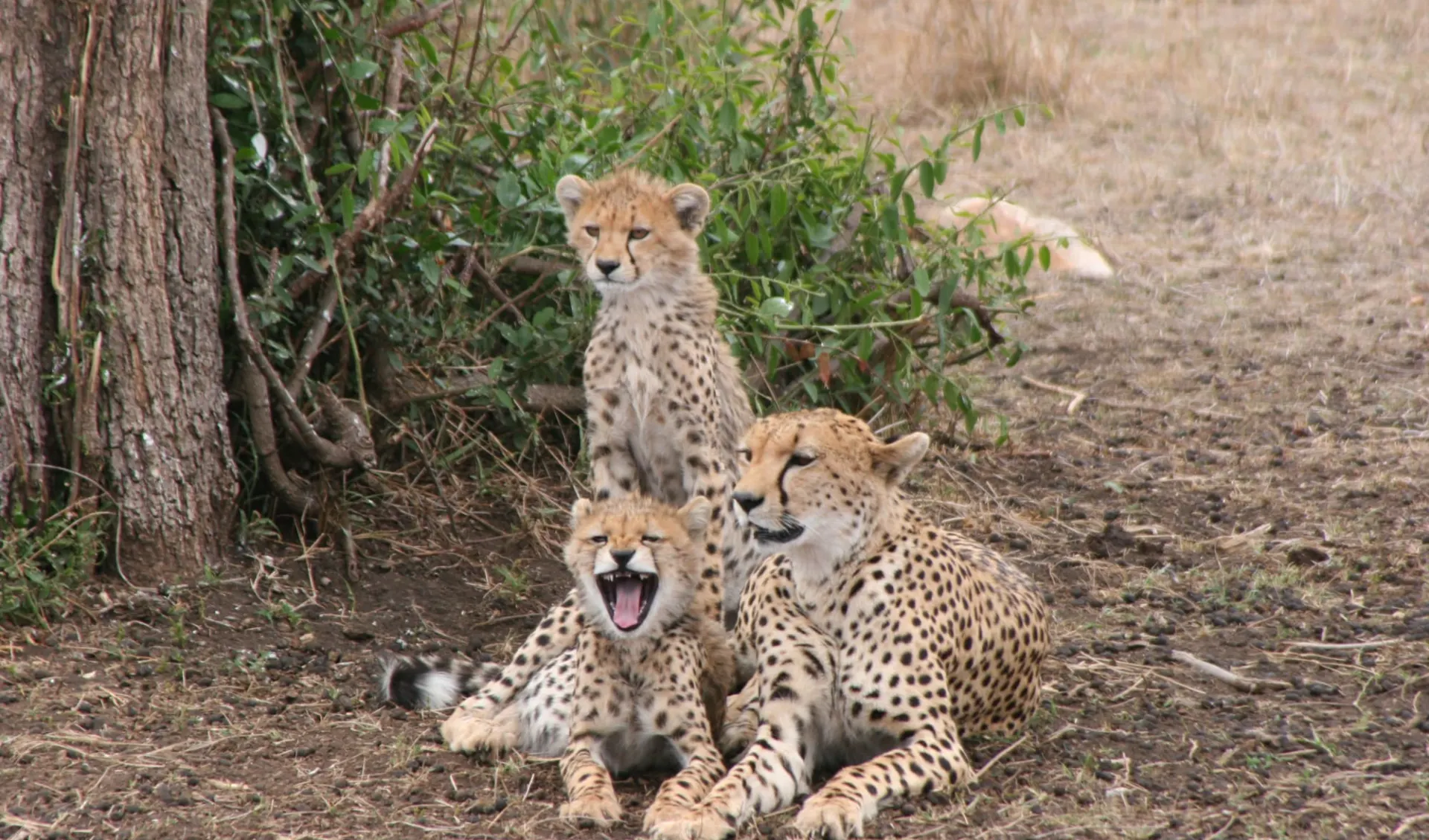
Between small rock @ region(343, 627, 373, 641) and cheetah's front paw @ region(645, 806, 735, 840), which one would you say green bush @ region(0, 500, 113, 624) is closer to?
small rock @ region(343, 627, 373, 641)

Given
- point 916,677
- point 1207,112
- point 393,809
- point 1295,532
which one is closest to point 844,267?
point 1295,532

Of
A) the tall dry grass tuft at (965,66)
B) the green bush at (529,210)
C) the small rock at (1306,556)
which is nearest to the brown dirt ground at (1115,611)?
the small rock at (1306,556)

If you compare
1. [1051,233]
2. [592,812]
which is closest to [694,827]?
[592,812]

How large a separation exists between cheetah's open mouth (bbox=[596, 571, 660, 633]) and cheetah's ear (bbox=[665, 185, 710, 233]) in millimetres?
1210

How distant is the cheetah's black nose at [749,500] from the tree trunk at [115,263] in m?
1.52

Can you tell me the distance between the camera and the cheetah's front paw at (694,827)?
2949 millimetres

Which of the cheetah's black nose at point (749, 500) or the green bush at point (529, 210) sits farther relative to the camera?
the green bush at point (529, 210)

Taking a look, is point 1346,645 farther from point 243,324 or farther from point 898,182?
point 243,324

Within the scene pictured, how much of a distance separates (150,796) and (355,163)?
1976mm

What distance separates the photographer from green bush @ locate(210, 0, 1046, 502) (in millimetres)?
4320

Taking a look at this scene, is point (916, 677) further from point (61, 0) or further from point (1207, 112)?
point (1207, 112)

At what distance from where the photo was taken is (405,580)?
4406 mm

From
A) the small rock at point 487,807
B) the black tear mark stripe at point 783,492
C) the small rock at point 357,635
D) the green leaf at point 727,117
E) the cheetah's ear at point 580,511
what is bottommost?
the small rock at point 357,635

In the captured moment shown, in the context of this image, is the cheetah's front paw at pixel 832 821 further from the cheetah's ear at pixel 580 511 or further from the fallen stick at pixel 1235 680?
the fallen stick at pixel 1235 680
